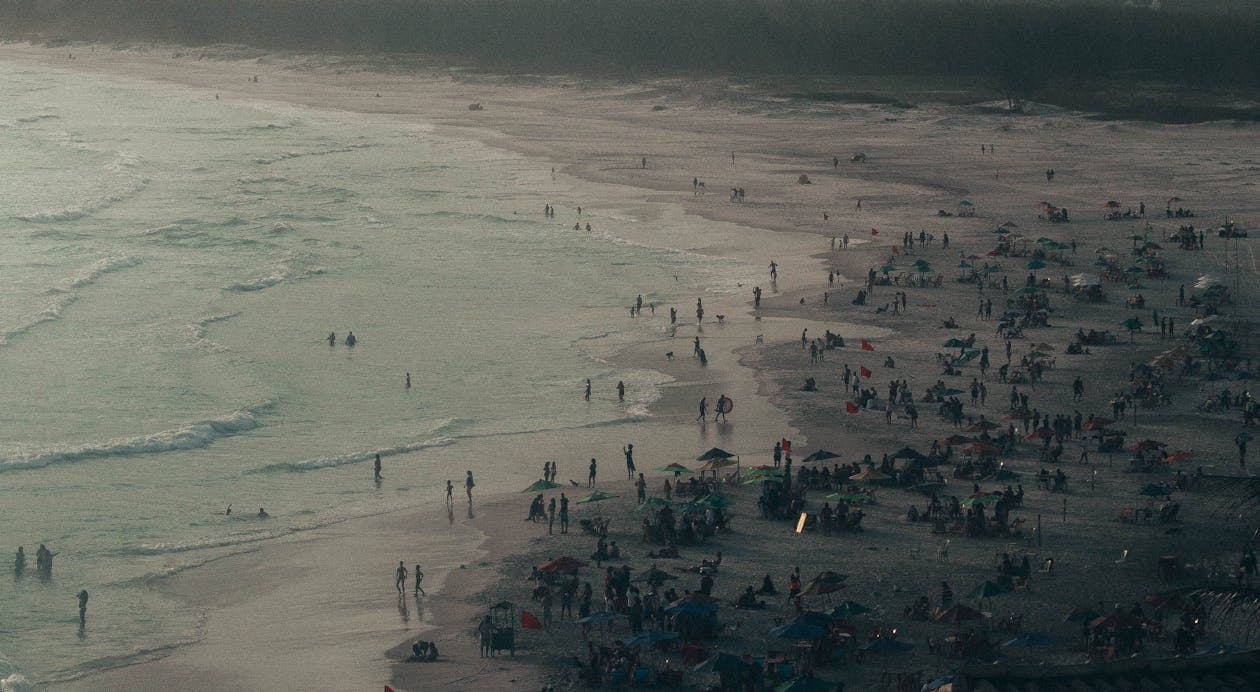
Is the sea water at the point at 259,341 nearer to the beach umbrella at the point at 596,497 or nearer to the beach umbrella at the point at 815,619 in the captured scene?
the beach umbrella at the point at 596,497

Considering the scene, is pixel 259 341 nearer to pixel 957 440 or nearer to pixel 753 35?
pixel 957 440

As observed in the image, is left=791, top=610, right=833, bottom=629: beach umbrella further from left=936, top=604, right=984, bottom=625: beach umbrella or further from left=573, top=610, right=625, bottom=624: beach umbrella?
left=573, top=610, right=625, bottom=624: beach umbrella

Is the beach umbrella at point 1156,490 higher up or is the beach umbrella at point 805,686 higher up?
the beach umbrella at point 1156,490

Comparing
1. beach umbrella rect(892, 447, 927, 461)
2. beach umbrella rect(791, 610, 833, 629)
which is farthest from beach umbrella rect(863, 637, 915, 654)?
beach umbrella rect(892, 447, 927, 461)

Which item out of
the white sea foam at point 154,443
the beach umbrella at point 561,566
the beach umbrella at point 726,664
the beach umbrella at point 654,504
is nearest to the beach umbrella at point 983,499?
the beach umbrella at point 654,504

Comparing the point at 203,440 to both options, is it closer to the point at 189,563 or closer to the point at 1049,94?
the point at 189,563
